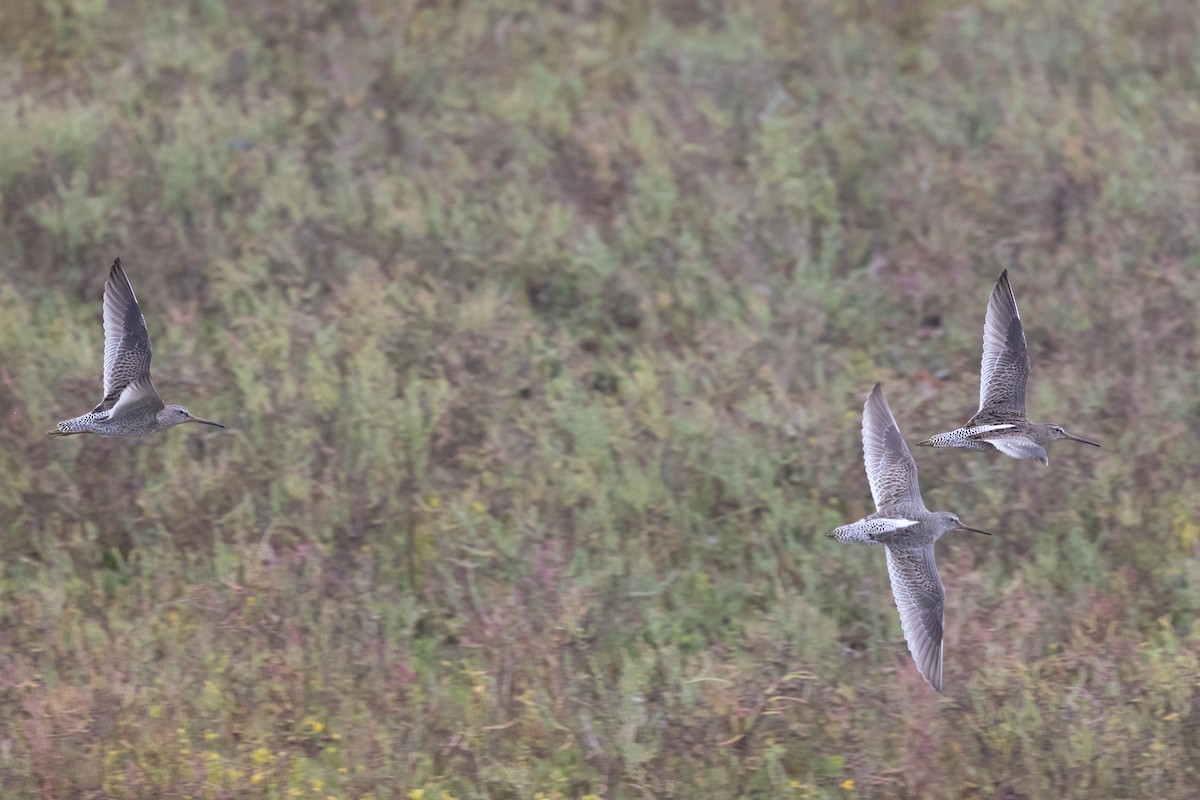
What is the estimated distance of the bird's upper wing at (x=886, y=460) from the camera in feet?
22.4

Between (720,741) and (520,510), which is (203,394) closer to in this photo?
(520,510)

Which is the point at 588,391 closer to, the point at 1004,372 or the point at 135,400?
the point at 1004,372

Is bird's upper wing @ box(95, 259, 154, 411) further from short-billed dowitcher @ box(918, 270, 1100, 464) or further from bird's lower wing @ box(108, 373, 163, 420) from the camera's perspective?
short-billed dowitcher @ box(918, 270, 1100, 464)

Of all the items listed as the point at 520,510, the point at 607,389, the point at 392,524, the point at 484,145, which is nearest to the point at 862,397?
the point at 607,389

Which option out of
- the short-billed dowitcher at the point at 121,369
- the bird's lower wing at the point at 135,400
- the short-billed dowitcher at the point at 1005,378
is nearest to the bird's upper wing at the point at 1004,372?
the short-billed dowitcher at the point at 1005,378

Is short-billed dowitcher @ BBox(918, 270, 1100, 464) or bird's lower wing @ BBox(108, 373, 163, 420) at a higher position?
bird's lower wing @ BBox(108, 373, 163, 420)

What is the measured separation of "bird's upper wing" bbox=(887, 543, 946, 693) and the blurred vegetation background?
0.27 meters

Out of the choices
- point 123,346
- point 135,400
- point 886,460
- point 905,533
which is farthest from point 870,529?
point 123,346

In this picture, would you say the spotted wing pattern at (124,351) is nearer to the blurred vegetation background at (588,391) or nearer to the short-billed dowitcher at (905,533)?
the blurred vegetation background at (588,391)

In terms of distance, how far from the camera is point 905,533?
6.56 meters

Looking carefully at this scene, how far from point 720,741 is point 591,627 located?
84 cm

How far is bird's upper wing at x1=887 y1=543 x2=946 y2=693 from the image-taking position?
20.8 feet

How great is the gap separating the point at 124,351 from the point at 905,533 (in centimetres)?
321

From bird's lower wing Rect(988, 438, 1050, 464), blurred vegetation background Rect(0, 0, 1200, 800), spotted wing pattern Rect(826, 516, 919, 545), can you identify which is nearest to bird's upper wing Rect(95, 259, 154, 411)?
blurred vegetation background Rect(0, 0, 1200, 800)
